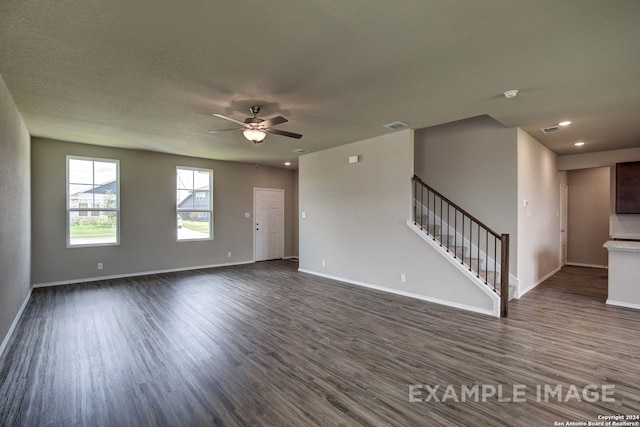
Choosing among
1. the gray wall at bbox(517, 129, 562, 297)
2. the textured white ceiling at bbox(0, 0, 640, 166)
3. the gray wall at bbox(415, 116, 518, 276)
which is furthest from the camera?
the gray wall at bbox(517, 129, 562, 297)

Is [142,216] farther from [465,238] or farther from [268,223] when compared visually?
[465,238]

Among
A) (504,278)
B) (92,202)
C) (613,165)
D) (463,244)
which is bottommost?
(504,278)

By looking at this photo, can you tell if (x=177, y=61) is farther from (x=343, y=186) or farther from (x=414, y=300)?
(x=414, y=300)

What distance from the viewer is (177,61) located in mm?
2688

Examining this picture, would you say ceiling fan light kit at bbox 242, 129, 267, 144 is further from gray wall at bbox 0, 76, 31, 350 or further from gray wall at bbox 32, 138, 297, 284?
gray wall at bbox 32, 138, 297, 284

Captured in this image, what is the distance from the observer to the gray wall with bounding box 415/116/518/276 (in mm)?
4809

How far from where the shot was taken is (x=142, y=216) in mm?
6633

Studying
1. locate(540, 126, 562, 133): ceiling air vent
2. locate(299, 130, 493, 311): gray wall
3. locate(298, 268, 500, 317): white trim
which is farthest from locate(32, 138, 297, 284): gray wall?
locate(540, 126, 562, 133): ceiling air vent

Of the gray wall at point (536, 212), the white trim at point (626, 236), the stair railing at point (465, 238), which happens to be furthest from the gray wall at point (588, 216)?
the stair railing at point (465, 238)

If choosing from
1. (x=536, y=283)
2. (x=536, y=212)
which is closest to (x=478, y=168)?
(x=536, y=212)

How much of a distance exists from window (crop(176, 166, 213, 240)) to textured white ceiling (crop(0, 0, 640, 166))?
2.77 metres

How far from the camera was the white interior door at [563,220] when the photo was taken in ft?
24.3

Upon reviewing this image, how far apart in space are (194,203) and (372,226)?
4.63 m

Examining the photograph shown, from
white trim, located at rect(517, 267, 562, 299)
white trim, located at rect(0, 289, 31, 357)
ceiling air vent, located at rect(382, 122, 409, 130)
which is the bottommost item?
white trim, located at rect(517, 267, 562, 299)
